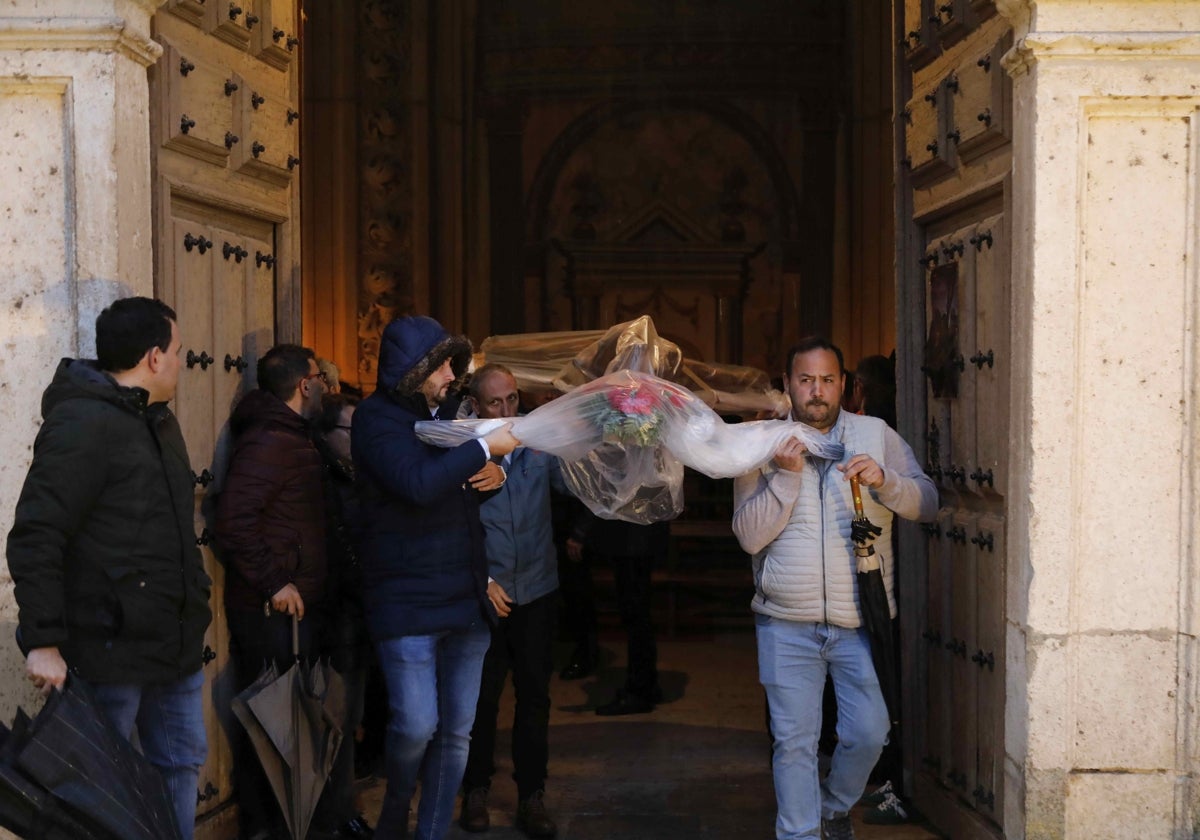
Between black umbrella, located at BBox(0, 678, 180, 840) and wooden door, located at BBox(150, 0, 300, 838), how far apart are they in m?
1.24

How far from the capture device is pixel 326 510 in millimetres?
5285

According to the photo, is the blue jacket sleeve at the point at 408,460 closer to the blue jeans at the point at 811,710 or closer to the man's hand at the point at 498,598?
the man's hand at the point at 498,598

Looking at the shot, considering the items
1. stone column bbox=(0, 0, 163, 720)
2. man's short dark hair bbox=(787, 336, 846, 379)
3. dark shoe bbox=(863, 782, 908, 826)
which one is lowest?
dark shoe bbox=(863, 782, 908, 826)

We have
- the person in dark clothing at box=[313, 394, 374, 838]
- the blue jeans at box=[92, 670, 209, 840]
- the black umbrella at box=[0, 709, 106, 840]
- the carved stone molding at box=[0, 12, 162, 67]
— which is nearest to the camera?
the black umbrella at box=[0, 709, 106, 840]

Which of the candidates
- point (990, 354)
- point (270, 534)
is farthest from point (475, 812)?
point (990, 354)

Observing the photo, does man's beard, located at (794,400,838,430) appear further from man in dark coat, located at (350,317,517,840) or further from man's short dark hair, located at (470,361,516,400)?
man's short dark hair, located at (470,361,516,400)

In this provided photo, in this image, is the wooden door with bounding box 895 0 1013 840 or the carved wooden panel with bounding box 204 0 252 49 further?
the carved wooden panel with bounding box 204 0 252 49

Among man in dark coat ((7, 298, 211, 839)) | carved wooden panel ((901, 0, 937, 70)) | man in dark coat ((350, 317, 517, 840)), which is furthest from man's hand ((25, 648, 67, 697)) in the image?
carved wooden panel ((901, 0, 937, 70))

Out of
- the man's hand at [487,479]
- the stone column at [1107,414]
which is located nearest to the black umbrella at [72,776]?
the man's hand at [487,479]

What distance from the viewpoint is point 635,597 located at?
7.41m

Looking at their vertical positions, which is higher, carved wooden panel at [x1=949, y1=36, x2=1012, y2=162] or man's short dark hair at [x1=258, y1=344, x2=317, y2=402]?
carved wooden panel at [x1=949, y1=36, x2=1012, y2=162]

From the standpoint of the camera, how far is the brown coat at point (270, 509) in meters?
4.76

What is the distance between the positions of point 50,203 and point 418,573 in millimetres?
1614

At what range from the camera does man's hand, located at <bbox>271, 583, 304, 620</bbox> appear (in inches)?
189
